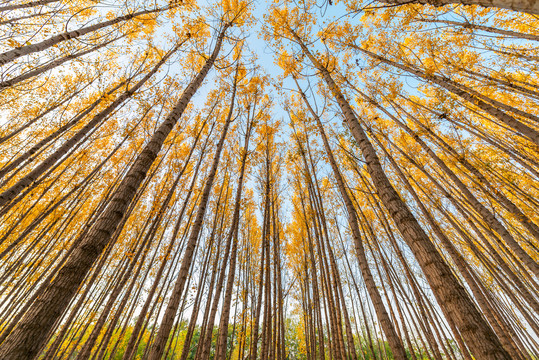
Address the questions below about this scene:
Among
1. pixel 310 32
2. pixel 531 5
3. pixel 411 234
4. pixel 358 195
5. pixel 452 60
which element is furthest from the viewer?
pixel 358 195

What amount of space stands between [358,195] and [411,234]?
27.9 feet

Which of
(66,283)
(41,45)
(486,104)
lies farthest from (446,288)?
(41,45)

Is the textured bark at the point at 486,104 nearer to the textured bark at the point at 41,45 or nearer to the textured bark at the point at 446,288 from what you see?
the textured bark at the point at 446,288

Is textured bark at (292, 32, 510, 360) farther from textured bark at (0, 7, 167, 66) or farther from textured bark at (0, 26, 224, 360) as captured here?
textured bark at (0, 7, 167, 66)

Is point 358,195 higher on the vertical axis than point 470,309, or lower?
higher

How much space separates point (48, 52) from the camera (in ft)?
17.3

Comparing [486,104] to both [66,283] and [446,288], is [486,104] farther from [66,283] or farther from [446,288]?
[66,283]

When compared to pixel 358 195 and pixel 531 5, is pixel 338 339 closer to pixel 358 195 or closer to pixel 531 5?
pixel 358 195

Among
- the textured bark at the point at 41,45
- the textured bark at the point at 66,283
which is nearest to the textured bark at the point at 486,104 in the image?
the textured bark at the point at 66,283

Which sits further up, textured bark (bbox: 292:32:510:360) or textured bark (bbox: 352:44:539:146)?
textured bark (bbox: 352:44:539:146)

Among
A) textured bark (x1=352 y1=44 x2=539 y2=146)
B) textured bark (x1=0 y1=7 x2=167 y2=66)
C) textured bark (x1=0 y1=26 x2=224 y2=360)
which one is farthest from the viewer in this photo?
textured bark (x1=352 y1=44 x2=539 y2=146)

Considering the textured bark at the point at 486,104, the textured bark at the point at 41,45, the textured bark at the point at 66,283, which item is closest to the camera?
the textured bark at the point at 66,283

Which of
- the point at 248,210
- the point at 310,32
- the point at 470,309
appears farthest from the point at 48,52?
the point at 470,309

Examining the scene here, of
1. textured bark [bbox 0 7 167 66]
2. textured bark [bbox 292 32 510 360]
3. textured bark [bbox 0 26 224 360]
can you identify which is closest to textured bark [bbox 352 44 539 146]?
textured bark [bbox 292 32 510 360]
